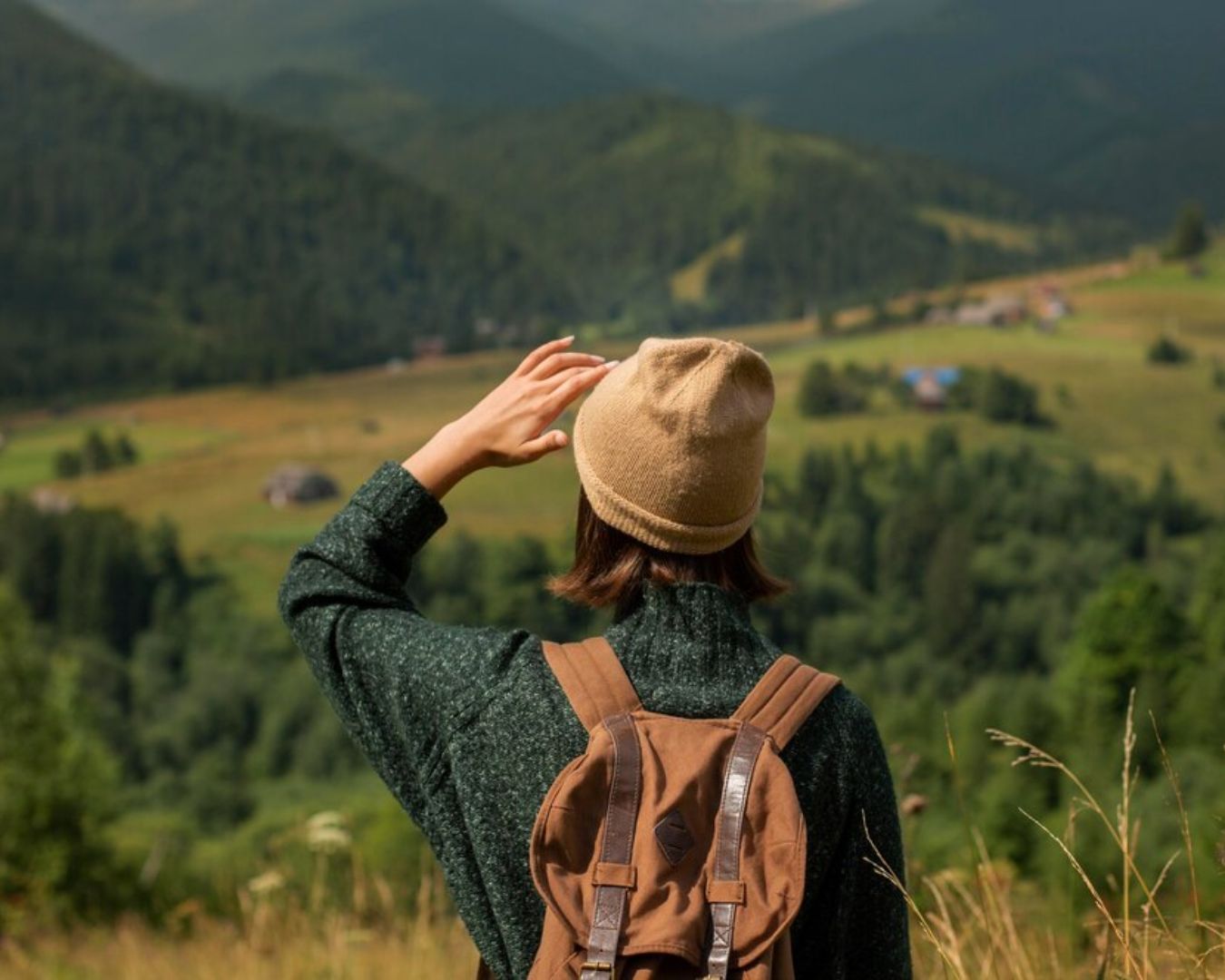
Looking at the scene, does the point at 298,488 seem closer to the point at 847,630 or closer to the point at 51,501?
the point at 51,501

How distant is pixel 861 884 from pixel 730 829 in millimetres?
316

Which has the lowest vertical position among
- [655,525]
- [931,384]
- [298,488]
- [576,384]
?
[298,488]

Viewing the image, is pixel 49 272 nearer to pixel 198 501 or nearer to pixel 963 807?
pixel 198 501

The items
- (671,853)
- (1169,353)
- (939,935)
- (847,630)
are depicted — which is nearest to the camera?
(671,853)

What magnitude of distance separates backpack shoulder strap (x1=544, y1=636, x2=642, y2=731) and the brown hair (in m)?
0.08

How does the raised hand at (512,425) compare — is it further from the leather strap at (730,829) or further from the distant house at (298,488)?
the distant house at (298,488)

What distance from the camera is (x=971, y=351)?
132 m

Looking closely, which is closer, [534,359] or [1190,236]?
[534,359]

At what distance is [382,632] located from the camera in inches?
79.9

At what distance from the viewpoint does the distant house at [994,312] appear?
13512cm

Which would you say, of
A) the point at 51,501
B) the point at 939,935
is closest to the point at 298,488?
the point at 51,501

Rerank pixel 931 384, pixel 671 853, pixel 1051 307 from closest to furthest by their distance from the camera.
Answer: pixel 671 853 < pixel 931 384 < pixel 1051 307

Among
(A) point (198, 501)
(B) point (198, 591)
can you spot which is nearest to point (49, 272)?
(A) point (198, 501)

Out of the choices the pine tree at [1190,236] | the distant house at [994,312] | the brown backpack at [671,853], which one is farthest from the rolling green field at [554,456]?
the brown backpack at [671,853]
